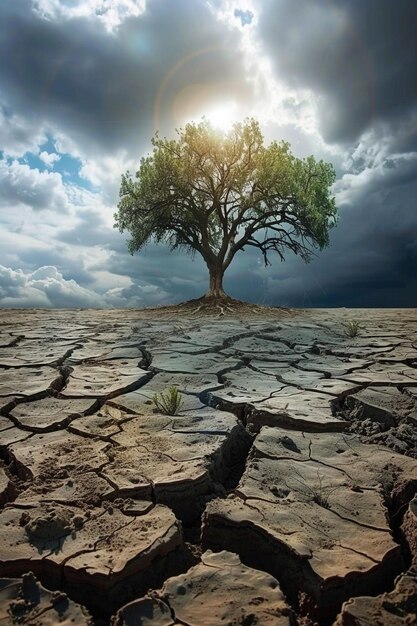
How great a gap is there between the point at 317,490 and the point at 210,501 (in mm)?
477

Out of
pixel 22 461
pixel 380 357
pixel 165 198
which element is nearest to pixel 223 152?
pixel 165 198

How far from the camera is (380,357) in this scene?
4.39 metres

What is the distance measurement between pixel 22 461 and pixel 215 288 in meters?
11.5

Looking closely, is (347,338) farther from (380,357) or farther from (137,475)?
(137,475)

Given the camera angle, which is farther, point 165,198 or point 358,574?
point 165,198

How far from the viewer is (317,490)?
1742 mm

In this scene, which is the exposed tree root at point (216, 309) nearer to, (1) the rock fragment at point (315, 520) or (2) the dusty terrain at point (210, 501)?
(2) the dusty terrain at point (210, 501)

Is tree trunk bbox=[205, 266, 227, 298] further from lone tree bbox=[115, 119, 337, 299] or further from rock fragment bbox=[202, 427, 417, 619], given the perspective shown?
rock fragment bbox=[202, 427, 417, 619]

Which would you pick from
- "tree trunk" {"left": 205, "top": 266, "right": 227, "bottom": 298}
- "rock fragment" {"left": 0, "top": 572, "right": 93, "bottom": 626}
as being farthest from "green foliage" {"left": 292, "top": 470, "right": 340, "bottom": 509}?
"tree trunk" {"left": 205, "top": 266, "right": 227, "bottom": 298}

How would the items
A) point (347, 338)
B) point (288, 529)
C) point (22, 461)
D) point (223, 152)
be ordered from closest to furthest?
point (288, 529) → point (22, 461) → point (347, 338) → point (223, 152)

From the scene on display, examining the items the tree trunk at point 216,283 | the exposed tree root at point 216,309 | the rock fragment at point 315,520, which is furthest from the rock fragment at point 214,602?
the tree trunk at point 216,283

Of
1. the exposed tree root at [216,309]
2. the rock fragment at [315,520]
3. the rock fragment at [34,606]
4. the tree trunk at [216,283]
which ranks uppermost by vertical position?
the tree trunk at [216,283]

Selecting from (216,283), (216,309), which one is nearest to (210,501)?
(216,309)

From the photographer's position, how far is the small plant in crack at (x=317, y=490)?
5.45 feet
